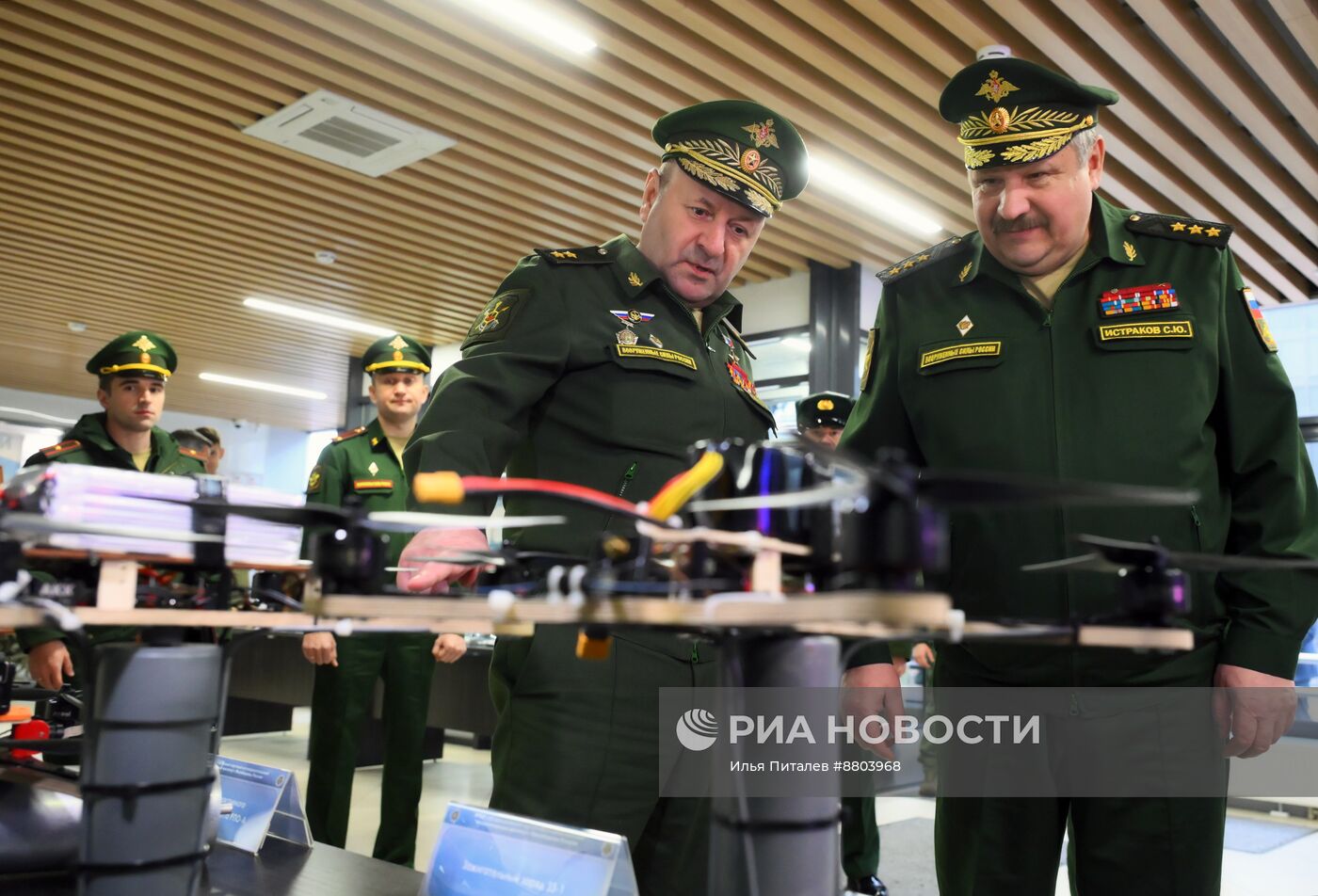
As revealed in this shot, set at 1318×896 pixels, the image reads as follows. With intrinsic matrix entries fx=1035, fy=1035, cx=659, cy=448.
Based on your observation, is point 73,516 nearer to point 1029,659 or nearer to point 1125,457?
point 1029,659

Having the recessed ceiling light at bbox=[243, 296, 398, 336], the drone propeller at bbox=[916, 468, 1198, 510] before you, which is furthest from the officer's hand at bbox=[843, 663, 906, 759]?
the recessed ceiling light at bbox=[243, 296, 398, 336]

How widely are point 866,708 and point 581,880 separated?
523mm

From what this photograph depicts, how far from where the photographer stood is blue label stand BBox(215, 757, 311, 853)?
1.53 m

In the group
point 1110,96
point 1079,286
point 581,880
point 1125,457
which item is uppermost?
point 1110,96

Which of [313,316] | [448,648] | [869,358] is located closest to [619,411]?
[869,358]

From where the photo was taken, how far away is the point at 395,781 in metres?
3.52

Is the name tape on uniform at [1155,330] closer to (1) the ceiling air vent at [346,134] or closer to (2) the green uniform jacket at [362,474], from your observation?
(2) the green uniform jacket at [362,474]

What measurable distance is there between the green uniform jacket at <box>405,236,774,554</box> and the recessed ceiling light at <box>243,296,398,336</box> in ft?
23.6

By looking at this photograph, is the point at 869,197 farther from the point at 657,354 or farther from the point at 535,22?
the point at 657,354

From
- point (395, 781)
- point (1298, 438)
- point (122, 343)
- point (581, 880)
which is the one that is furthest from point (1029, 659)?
point (122, 343)

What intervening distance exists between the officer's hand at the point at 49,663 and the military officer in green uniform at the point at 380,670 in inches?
26.2

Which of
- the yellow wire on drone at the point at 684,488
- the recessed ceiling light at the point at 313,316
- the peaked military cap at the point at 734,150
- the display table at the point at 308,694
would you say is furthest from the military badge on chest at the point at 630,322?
the recessed ceiling light at the point at 313,316

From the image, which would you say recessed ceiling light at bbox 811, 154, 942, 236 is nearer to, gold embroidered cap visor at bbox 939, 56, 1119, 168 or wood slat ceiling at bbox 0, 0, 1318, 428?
wood slat ceiling at bbox 0, 0, 1318, 428

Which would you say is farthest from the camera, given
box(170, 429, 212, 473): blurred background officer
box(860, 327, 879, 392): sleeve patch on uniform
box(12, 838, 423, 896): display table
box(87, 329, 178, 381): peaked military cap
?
box(170, 429, 212, 473): blurred background officer
